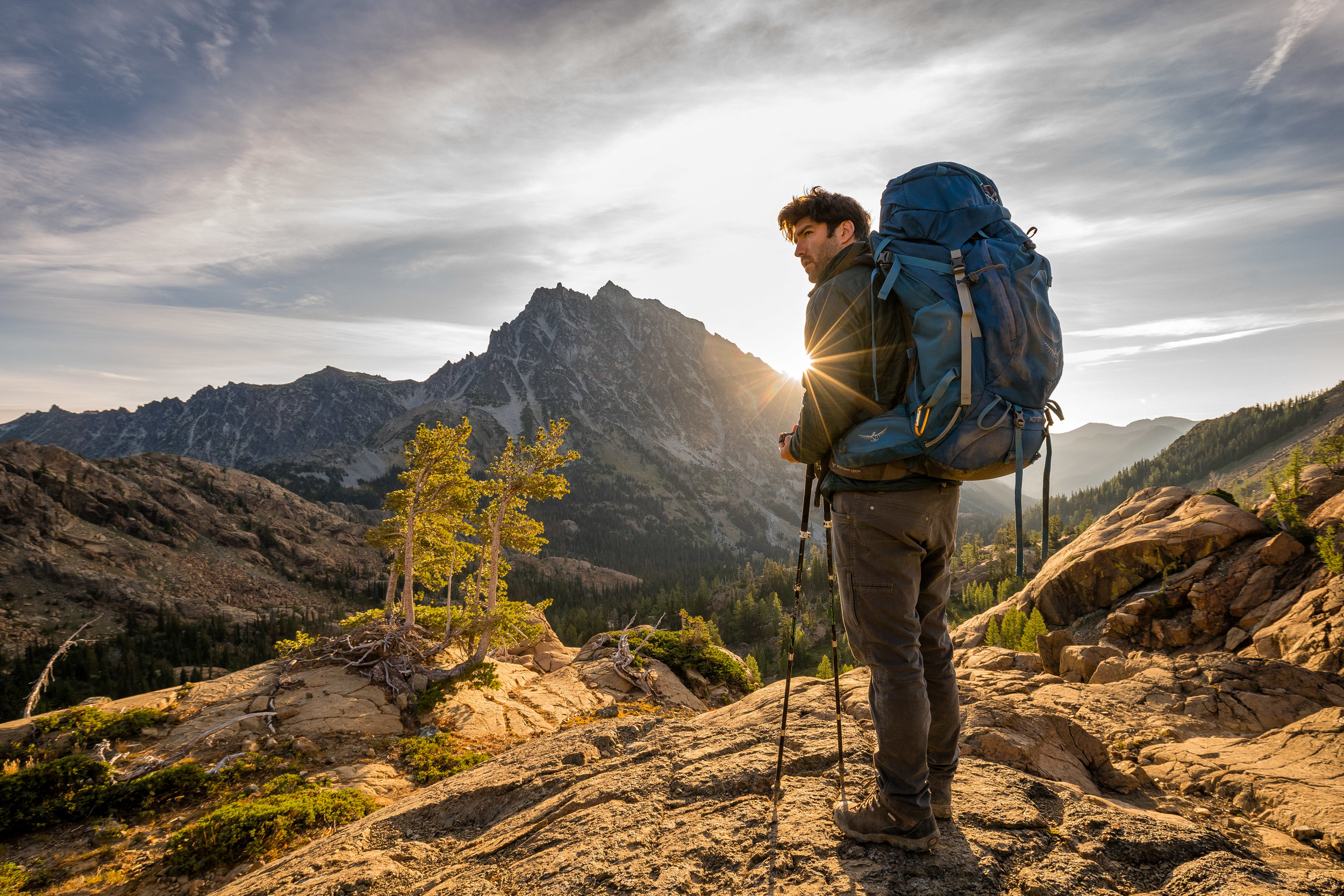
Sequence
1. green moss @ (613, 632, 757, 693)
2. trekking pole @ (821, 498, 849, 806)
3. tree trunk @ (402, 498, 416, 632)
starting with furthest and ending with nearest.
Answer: green moss @ (613, 632, 757, 693)
tree trunk @ (402, 498, 416, 632)
trekking pole @ (821, 498, 849, 806)

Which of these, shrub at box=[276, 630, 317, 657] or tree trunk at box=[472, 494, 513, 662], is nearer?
shrub at box=[276, 630, 317, 657]

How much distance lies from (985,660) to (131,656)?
367 ft

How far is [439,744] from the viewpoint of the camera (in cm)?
1189

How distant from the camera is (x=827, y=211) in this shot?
4.06m

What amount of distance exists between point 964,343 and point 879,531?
1258 mm

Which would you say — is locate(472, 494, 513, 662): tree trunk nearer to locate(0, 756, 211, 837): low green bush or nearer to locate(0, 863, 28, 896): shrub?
locate(0, 756, 211, 837): low green bush

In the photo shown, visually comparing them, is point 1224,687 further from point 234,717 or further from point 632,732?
point 234,717

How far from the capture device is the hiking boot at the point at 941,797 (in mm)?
3828

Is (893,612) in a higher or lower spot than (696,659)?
higher

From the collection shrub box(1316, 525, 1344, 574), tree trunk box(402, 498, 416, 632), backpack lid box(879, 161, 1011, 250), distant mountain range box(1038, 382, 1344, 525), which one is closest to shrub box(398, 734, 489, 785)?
tree trunk box(402, 498, 416, 632)

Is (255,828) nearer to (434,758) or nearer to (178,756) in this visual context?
(434,758)

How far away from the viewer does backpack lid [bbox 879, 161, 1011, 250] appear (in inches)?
137

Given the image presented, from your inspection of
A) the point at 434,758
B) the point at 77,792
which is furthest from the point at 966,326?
the point at 77,792

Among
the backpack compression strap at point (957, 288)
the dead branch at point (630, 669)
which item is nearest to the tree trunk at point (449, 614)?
the dead branch at point (630, 669)
